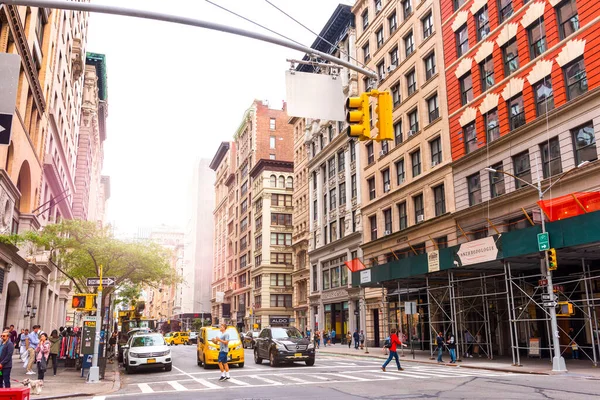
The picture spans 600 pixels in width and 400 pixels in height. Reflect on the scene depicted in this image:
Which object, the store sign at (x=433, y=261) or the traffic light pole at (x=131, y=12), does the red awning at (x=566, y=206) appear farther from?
the traffic light pole at (x=131, y=12)

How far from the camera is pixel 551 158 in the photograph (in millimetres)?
27781

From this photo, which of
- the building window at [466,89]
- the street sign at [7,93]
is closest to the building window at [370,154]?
the building window at [466,89]

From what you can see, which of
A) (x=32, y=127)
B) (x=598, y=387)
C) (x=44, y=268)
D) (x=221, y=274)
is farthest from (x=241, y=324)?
(x=598, y=387)

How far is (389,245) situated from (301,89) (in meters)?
34.2

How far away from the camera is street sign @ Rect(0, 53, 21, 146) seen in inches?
307

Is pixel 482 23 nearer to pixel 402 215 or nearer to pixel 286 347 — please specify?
pixel 402 215

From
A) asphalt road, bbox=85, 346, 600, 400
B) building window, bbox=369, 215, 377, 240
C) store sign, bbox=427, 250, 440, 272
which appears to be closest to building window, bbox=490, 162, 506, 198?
store sign, bbox=427, 250, 440, 272

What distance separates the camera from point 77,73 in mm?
53438

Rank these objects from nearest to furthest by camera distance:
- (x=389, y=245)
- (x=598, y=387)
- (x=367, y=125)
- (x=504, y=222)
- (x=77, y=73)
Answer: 1. (x=367, y=125)
2. (x=598, y=387)
3. (x=504, y=222)
4. (x=389, y=245)
5. (x=77, y=73)

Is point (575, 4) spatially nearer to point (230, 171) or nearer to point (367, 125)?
point (367, 125)

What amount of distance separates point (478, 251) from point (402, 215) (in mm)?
17078

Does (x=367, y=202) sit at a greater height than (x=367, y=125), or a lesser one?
greater

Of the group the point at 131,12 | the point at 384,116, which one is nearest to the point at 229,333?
the point at 384,116

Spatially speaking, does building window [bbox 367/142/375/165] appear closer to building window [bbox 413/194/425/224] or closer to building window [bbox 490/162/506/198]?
building window [bbox 413/194/425/224]
